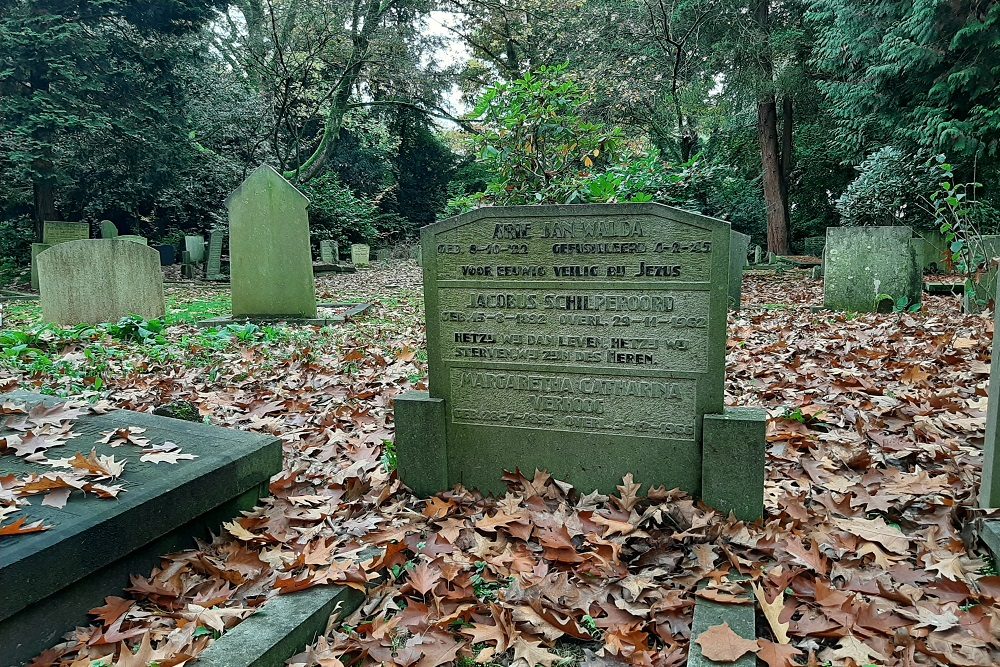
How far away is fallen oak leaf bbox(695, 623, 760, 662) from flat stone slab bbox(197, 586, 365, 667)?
138 centimetres

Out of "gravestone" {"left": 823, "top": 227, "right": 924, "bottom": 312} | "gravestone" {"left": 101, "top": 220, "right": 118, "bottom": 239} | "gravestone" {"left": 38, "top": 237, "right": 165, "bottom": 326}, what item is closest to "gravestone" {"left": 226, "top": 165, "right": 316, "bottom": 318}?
"gravestone" {"left": 38, "top": 237, "right": 165, "bottom": 326}

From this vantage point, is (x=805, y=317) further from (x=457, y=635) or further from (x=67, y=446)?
(x=67, y=446)

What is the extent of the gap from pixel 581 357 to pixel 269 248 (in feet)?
21.9

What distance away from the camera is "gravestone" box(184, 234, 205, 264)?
19.2 m

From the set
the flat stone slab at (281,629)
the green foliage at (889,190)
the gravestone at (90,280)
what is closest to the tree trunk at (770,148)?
the green foliage at (889,190)

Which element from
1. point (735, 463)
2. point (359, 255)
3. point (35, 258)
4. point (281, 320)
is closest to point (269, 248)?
point (281, 320)

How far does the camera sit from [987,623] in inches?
89.0

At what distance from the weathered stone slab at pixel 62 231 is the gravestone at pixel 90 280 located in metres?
6.99

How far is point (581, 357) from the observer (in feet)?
11.3

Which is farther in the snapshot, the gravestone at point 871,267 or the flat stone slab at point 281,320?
the flat stone slab at point 281,320

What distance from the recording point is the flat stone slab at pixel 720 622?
2180 millimetres

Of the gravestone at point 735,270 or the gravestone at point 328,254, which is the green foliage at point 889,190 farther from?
the gravestone at point 328,254

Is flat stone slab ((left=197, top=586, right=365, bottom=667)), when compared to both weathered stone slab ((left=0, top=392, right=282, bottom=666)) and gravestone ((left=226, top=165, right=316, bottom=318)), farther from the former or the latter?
gravestone ((left=226, top=165, right=316, bottom=318))

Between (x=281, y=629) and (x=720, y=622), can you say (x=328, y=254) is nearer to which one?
(x=281, y=629)
